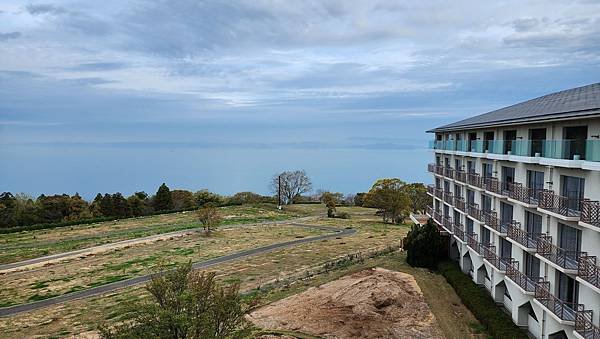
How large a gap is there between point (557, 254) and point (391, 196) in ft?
165

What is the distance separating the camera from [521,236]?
25828 mm

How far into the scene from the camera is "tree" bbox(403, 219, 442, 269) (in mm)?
40719

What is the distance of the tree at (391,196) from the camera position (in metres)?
71.8

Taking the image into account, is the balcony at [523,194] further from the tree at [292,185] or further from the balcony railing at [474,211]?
the tree at [292,185]

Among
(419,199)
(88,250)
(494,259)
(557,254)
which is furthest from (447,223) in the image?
(419,199)

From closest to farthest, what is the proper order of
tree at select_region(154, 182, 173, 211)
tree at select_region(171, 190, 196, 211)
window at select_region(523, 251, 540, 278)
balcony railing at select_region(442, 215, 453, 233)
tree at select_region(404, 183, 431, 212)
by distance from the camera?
window at select_region(523, 251, 540, 278) → balcony railing at select_region(442, 215, 453, 233) → tree at select_region(404, 183, 431, 212) → tree at select_region(154, 182, 173, 211) → tree at select_region(171, 190, 196, 211)

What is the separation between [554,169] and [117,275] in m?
37.4

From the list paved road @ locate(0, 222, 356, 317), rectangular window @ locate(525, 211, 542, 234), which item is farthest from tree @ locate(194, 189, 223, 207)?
rectangular window @ locate(525, 211, 542, 234)

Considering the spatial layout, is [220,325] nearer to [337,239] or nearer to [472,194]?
[472,194]

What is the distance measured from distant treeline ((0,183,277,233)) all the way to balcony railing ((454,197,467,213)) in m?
61.1

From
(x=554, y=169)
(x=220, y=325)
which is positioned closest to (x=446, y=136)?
(x=554, y=169)

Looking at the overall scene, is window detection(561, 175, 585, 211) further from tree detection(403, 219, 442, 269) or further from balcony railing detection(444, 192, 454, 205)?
balcony railing detection(444, 192, 454, 205)

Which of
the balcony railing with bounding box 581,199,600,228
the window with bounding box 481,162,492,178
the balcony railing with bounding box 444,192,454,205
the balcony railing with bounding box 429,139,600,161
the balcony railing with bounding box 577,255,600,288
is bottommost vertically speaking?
the balcony railing with bounding box 577,255,600,288

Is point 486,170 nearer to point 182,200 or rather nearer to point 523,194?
point 523,194
